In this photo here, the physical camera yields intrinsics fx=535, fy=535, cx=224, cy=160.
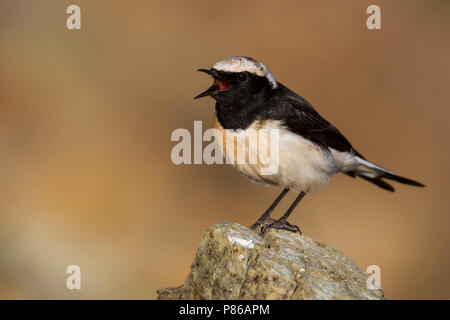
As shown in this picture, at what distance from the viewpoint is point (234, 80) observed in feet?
18.9

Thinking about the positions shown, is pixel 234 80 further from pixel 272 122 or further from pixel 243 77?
pixel 272 122

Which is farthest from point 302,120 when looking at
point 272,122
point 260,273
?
point 260,273

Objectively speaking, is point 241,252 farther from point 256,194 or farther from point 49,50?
point 49,50

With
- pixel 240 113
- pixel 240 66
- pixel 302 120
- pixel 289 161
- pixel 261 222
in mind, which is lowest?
pixel 261 222

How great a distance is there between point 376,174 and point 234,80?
277 centimetres

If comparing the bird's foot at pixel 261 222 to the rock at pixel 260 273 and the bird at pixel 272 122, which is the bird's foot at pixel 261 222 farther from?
the rock at pixel 260 273

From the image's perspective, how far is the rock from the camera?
14.3ft

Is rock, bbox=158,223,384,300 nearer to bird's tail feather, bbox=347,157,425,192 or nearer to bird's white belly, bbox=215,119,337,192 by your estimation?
bird's white belly, bbox=215,119,337,192

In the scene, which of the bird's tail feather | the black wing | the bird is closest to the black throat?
the bird

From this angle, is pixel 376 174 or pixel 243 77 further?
pixel 376 174

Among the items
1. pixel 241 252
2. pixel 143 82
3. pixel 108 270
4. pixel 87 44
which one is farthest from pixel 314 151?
pixel 87 44

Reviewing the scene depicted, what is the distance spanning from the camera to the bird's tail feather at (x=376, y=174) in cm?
703
